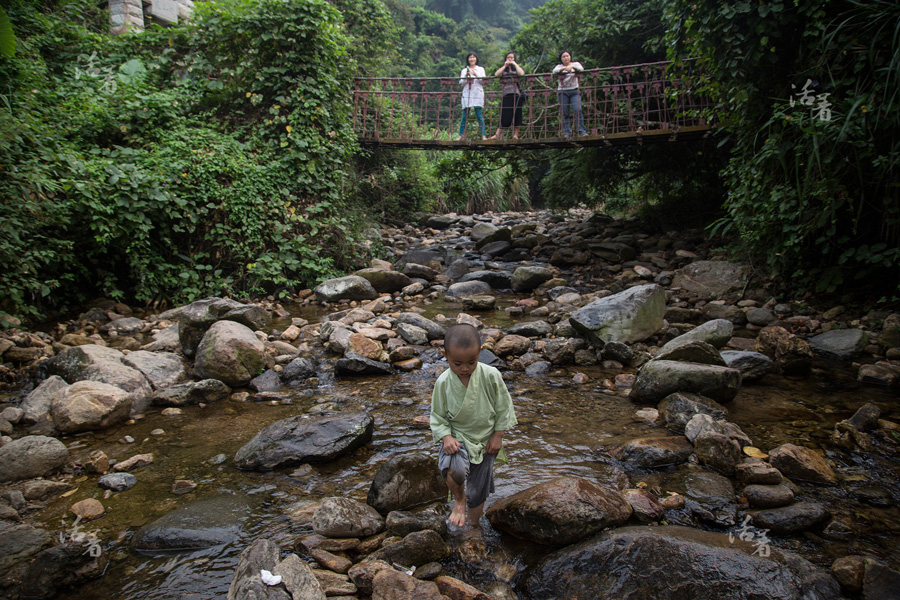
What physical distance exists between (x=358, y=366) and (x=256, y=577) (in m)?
2.77

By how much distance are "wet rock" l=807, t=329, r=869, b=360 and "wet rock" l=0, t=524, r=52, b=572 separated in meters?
5.79

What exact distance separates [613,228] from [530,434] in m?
8.26

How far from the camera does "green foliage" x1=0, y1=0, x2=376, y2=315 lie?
515cm

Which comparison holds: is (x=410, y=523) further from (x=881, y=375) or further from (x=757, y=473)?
(x=881, y=375)

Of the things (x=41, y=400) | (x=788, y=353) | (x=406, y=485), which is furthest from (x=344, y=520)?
(x=788, y=353)

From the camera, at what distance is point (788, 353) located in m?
4.21

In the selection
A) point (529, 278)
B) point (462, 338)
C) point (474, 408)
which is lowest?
point (529, 278)

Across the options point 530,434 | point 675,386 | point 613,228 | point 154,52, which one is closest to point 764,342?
point 675,386

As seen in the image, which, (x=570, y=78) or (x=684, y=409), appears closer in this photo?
(x=684, y=409)

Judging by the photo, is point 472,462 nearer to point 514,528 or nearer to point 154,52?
point 514,528

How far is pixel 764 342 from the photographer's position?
179 inches

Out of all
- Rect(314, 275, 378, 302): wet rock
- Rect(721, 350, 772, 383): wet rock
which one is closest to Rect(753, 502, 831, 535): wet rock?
Rect(721, 350, 772, 383): wet rock

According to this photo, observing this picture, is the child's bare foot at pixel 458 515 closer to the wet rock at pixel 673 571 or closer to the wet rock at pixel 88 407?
the wet rock at pixel 673 571

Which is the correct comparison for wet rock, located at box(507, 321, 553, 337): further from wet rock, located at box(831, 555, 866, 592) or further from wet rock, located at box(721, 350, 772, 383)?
wet rock, located at box(831, 555, 866, 592)
